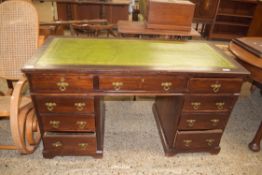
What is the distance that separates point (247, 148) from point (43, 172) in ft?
5.84

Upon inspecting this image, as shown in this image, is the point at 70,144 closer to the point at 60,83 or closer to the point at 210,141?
the point at 60,83

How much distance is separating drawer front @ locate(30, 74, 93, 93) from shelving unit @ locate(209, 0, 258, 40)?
403 centimetres

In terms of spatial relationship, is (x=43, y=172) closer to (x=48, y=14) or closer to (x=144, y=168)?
(x=144, y=168)

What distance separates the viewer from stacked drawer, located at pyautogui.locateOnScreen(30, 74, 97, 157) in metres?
1.22

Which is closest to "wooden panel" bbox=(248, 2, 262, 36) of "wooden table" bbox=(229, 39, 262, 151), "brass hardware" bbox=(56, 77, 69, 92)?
"wooden table" bbox=(229, 39, 262, 151)

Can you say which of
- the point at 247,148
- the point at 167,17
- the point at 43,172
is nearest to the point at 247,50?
the point at 167,17

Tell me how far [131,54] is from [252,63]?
951 millimetres

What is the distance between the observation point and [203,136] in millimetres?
1568

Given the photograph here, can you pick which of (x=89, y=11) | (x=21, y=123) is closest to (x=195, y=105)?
(x=21, y=123)

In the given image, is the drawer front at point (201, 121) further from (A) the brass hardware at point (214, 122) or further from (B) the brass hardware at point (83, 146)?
(B) the brass hardware at point (83, 146)

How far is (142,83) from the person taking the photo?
1.28 meters

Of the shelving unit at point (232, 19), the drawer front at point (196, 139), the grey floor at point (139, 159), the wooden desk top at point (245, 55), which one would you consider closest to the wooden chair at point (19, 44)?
the grey floor at point (139, 159)

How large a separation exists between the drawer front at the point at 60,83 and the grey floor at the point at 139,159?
665 mm

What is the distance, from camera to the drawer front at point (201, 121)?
1.47 meters
